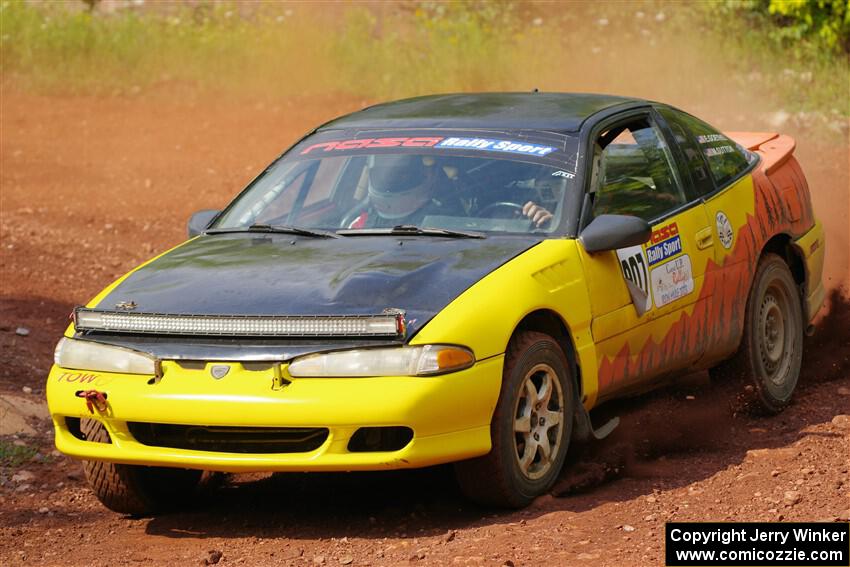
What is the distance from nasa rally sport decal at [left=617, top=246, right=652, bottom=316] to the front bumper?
1124 mm

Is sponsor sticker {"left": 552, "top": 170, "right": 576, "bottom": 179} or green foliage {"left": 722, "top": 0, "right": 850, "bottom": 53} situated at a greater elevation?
sponsor sticker {"left": 552, "top": 170, "right": 576, "bottom": 179}

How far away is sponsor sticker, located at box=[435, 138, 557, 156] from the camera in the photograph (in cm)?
641

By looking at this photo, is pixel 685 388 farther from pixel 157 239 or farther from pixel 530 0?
pixel 530 0

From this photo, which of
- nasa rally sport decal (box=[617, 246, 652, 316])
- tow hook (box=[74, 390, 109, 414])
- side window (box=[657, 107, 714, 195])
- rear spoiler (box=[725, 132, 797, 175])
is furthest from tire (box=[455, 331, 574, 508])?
rear spoiler (box=[725, 132, 797, 175])

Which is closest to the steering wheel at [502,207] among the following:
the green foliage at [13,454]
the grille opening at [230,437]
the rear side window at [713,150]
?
→ the rear side window at [713,150]

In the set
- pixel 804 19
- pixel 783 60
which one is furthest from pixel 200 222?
pixel 783 60

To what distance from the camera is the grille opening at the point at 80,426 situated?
5605 mm

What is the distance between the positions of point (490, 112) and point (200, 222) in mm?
1462

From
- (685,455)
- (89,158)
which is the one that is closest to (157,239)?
(89,158)

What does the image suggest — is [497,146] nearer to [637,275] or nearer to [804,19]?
[637,275]

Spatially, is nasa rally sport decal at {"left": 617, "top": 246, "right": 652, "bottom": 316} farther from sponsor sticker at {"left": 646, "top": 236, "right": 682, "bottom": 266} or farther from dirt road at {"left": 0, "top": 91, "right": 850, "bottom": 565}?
dirt road at {"left": 0, "top": 91, "right": 850, "bottom": 565}

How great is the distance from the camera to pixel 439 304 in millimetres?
5297

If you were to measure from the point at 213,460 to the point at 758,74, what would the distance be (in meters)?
13.1

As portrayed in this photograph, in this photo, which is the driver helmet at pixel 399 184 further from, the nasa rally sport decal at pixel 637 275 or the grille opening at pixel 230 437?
the grille opening at pixel 230 437
